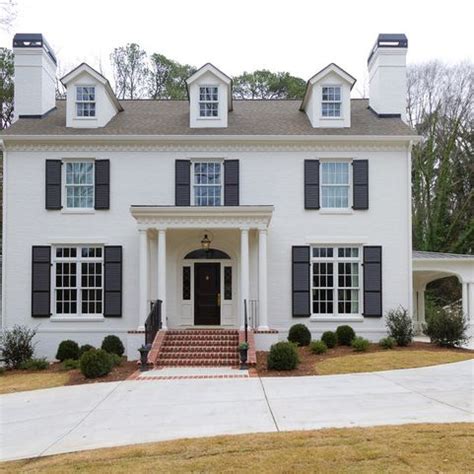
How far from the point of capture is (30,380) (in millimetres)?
14336

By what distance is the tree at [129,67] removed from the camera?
4028 centimetres

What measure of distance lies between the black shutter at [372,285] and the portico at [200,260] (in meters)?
3.34

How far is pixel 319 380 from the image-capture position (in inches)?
510

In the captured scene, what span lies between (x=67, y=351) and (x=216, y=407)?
8854 mm

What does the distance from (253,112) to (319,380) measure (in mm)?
11798

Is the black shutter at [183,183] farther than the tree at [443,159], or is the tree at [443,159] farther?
the tree at [443,159]

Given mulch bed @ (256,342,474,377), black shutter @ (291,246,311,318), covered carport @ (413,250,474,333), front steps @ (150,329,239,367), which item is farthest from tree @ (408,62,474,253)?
front steps @ (150,329,239,367)

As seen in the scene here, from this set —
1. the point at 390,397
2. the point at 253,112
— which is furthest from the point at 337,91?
the point at 390,397

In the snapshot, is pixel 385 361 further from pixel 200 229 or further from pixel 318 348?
pixel 200 229

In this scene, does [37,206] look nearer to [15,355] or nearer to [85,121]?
[85,121]

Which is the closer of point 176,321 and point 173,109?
point 176,321

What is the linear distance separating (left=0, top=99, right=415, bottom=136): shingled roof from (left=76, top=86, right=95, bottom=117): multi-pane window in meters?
0.68

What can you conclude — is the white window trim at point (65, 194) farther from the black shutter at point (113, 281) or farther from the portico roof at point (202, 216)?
the portico roof at point (202, 216)

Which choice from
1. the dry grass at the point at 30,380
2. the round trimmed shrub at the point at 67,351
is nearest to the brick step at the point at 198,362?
the dry grass at the point at 30,380
